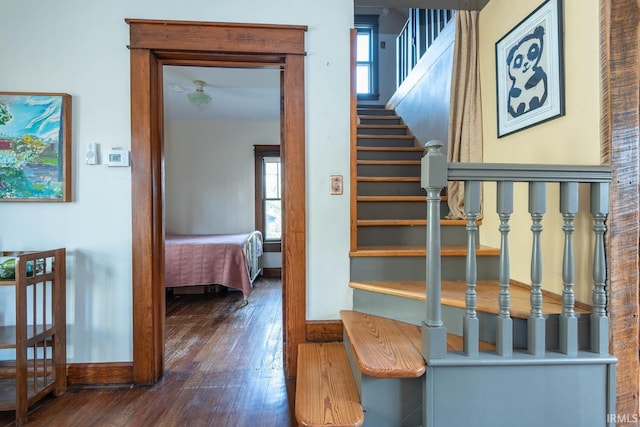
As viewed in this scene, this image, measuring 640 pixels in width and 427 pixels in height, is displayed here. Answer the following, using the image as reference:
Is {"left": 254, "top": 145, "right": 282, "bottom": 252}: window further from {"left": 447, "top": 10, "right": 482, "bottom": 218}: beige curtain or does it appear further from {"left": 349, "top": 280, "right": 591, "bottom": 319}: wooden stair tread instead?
{"left": 349, "top": 280, "right": 591, "bottom": 319}: wooden stair tread

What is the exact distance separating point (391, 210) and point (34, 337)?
7.55 feet

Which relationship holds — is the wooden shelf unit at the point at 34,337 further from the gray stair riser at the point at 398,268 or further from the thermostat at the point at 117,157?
the gray stair riser at the point at 398,268

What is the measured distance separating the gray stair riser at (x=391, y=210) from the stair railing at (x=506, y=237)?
1.19 meters

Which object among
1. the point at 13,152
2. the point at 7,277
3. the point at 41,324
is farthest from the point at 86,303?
the point at 13,152

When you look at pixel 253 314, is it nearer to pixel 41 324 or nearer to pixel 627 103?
pixel 41 324

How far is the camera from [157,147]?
6.50 feet

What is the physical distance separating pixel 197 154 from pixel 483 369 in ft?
16.4

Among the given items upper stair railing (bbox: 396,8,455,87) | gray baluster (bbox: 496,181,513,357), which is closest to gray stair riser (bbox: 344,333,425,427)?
gray baluster (bbox: 496,181,513,357)

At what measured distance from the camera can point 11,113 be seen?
185 centimetres

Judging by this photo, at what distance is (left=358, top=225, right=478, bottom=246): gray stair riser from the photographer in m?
2.18

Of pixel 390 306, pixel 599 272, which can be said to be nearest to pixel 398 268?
pixel 390 306

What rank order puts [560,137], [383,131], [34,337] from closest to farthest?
1. [560,137]
2. [34,337]
3. [383,131]

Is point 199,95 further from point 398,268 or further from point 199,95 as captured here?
point 398,268

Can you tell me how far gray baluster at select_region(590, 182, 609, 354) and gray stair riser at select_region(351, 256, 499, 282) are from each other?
68cm
